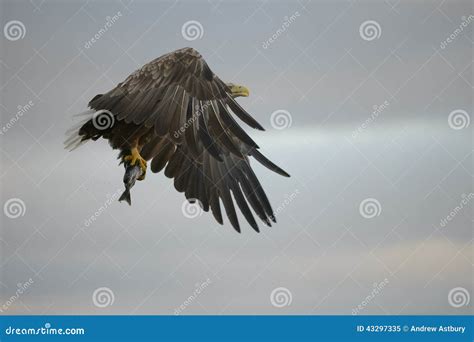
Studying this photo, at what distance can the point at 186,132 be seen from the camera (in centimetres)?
416

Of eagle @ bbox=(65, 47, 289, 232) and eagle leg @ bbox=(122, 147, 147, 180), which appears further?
eagle leg @ bbox=(122, 147, 147, 180)

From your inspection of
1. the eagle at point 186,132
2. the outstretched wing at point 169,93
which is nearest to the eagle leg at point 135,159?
the eagle at point 186,132

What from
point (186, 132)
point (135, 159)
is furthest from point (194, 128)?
point (135, 159)

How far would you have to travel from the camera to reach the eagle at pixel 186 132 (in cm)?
420

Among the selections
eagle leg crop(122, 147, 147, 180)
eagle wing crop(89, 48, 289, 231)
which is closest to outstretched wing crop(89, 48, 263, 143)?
eagle wing crop(89, 48, 289, 231)

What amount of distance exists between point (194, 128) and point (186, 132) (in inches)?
2.1

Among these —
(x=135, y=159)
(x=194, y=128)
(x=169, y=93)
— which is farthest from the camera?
(x=135, y=159)

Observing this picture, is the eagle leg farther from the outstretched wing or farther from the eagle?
the outstretched wing

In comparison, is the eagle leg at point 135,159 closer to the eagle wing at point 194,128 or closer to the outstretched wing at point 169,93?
the eagle wing at point 194,128

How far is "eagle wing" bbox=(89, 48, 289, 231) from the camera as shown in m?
4.18

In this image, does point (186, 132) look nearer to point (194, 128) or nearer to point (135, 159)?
point (194, 128)

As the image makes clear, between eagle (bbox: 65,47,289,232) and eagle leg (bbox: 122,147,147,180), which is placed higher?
eagle (bbox: 65,47,289,232)
